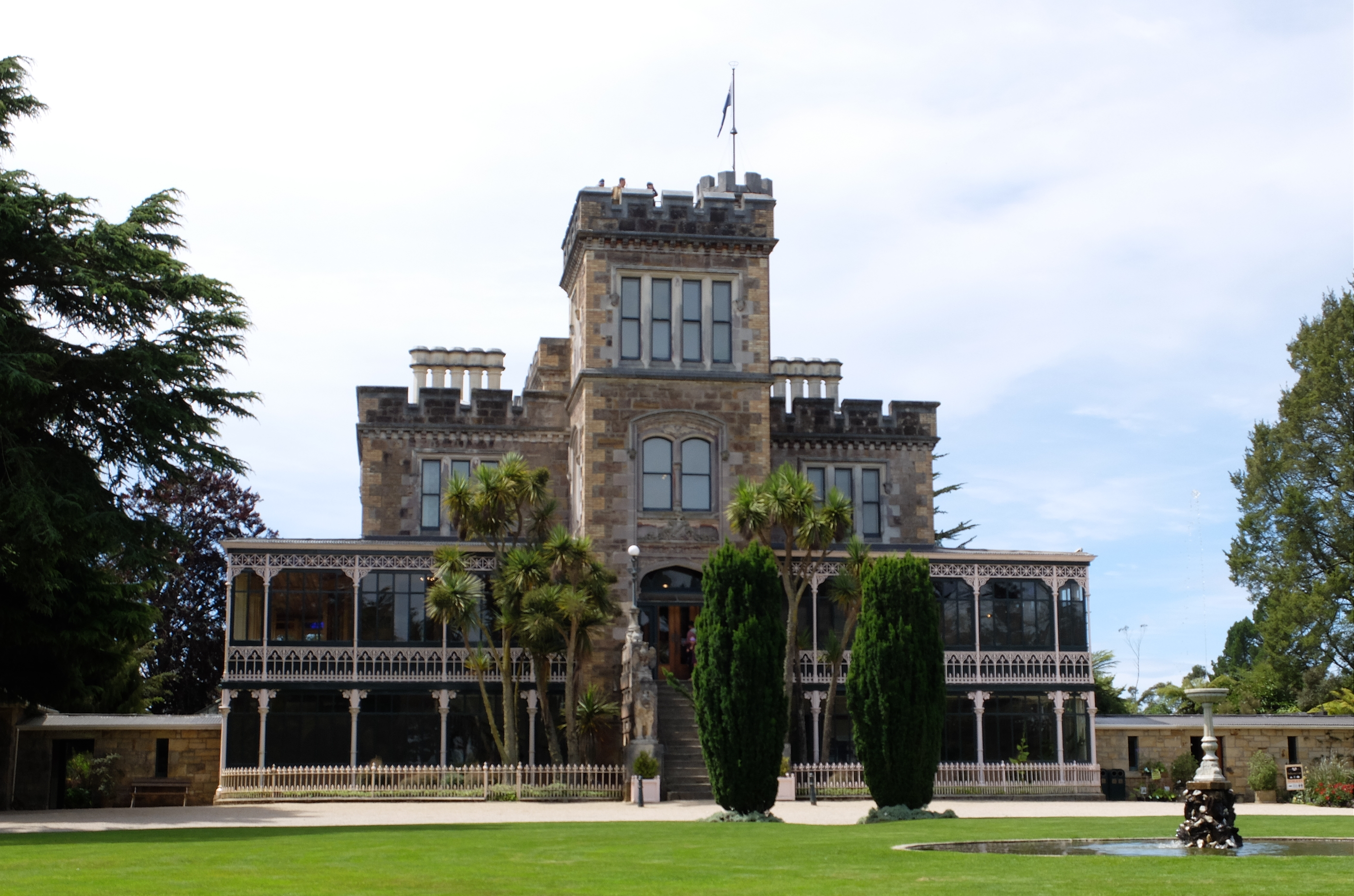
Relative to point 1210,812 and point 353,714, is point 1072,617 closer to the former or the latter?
point 353,714

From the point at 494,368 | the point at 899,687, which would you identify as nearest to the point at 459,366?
the point at 494,368

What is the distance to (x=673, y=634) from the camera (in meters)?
36.9

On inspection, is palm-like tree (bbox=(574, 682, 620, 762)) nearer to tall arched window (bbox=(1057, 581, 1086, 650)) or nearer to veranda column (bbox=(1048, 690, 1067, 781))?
veranda column (bbox=(1048, 690, 1067, 781))

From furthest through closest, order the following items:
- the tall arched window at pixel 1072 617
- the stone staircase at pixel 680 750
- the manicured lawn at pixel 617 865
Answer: the tall arched window at pixel 1072 617 < the stone staircase at pixel 680 750 < the manicured lawn at pixel 617 865

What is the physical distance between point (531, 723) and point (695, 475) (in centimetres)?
728

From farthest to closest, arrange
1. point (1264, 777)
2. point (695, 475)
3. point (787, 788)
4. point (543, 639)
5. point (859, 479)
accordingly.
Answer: point (859, 479) < point (695, 475) < point (1264, 777) < point (543, 639) < point (787, 788)

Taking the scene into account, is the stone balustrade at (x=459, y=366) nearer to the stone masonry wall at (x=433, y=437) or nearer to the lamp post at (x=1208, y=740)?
the stone masonry wall at (x=433, y=437)

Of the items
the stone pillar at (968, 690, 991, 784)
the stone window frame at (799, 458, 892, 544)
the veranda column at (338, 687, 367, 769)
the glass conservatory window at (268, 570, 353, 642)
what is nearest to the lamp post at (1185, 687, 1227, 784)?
the stone pillar at (968, 690, 991, 784)

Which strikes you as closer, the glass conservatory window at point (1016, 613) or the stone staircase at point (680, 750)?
the stone staircase at point (680, 750)

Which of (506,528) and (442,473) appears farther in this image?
(442,473)

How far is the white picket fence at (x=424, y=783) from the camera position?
105ft

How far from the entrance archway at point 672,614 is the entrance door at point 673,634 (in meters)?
0.01

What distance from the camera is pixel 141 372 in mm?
26688

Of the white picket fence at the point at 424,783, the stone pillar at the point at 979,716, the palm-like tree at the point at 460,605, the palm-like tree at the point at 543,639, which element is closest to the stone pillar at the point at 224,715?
the white picket fence at the point at 424,783
